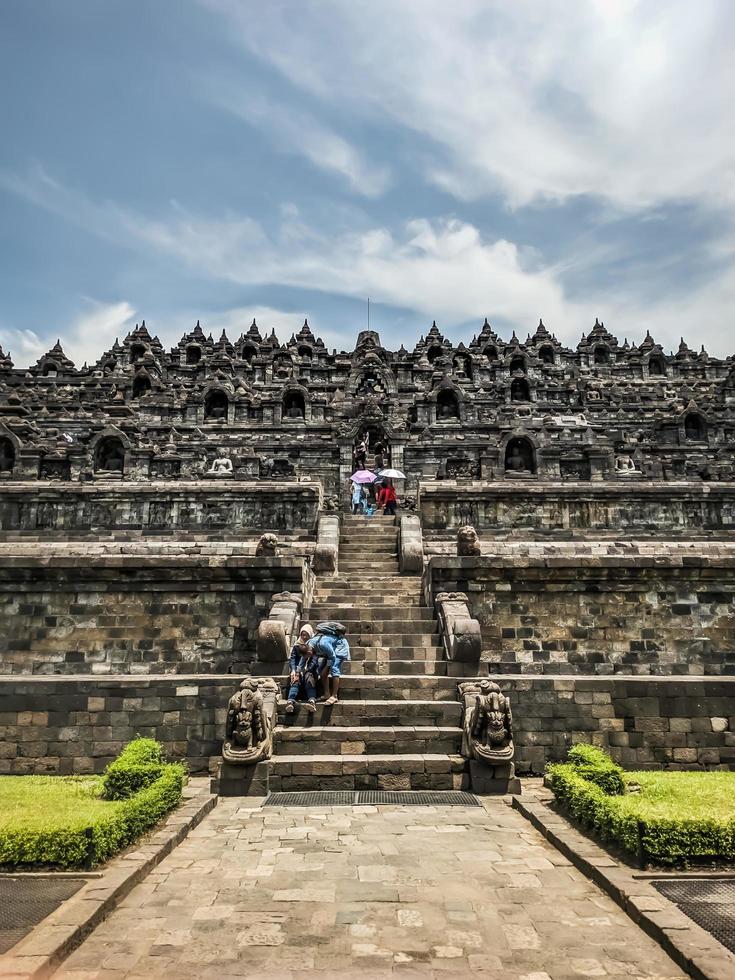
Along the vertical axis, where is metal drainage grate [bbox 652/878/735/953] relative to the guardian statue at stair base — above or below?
below

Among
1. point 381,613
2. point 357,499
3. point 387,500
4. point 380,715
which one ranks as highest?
point 357,499

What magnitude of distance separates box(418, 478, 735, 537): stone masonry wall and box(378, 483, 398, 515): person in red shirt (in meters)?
3.74

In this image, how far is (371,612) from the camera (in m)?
13.8

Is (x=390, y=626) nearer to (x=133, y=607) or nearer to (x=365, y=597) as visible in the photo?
(x=365, y=597)

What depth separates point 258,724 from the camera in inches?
395

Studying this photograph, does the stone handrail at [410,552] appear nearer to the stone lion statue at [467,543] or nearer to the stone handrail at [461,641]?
the stone lion statue at [467,543]

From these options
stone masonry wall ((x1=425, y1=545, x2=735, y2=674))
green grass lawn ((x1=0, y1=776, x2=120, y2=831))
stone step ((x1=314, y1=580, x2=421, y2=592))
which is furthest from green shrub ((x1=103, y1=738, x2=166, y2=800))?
stone masonry wall ((x1=425, y1=545, x2=735, y2=674))

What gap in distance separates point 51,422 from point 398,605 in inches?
1149

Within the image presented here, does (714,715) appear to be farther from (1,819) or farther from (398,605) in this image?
(1,819)

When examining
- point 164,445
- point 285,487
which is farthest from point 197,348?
point 285,487

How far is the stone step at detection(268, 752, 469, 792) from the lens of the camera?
987 cm

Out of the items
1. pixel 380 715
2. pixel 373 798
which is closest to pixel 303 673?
pixel 380 715

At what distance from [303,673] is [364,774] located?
2022 mm

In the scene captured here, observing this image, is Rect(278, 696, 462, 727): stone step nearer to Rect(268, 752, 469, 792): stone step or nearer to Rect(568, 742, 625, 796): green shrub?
Rect(268, 752, 469, 792): stone step
